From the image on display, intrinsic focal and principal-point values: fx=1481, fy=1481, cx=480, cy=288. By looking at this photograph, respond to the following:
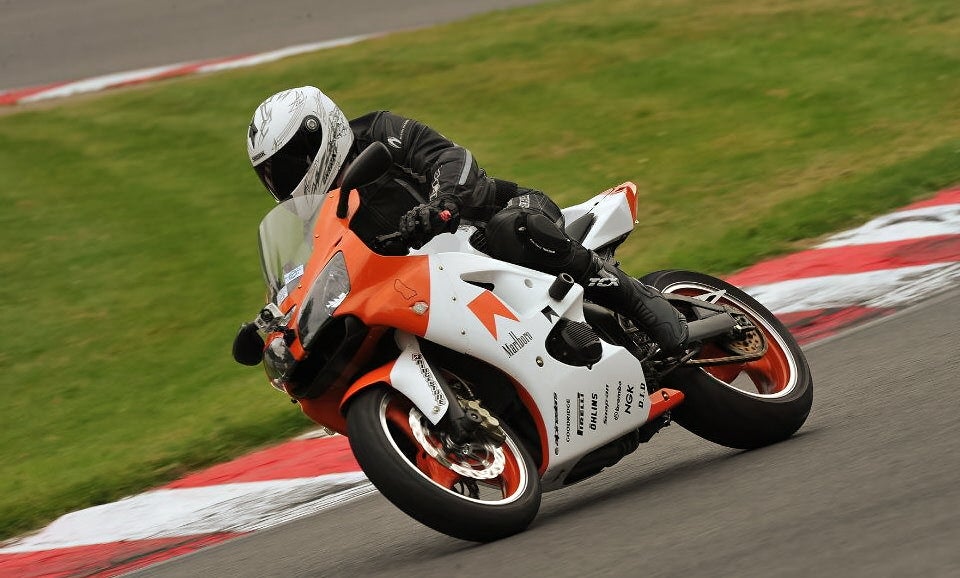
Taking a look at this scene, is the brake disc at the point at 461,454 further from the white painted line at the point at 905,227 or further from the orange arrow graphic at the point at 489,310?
the white painted line at the point at 905,227

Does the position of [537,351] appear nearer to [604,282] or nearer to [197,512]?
[604,282]

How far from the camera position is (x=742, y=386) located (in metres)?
5.83

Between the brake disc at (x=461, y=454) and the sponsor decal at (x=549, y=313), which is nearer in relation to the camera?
the brake disc at (x=461, y=454)

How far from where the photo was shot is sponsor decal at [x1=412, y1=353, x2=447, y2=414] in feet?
14.7

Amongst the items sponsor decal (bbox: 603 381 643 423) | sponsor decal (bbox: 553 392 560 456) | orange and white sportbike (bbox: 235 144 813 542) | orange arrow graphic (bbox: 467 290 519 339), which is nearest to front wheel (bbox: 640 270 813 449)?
orange and white sportbike (bbox: 235 144 813 542)

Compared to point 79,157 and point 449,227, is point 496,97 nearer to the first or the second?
point 79,157

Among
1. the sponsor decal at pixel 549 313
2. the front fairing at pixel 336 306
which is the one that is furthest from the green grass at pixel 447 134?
the sponsor decal at pixel 549 313

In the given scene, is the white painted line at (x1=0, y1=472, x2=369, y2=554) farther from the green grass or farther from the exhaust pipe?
the exhaust pipe

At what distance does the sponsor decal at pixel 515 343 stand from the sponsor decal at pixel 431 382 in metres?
0.28

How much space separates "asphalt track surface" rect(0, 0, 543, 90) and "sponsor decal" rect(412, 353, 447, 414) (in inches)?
450

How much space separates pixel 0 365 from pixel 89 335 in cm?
57

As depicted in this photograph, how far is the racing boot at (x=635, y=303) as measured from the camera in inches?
205

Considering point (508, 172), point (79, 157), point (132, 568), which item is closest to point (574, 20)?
point (508, 172)

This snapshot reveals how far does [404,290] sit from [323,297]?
0.82ft
